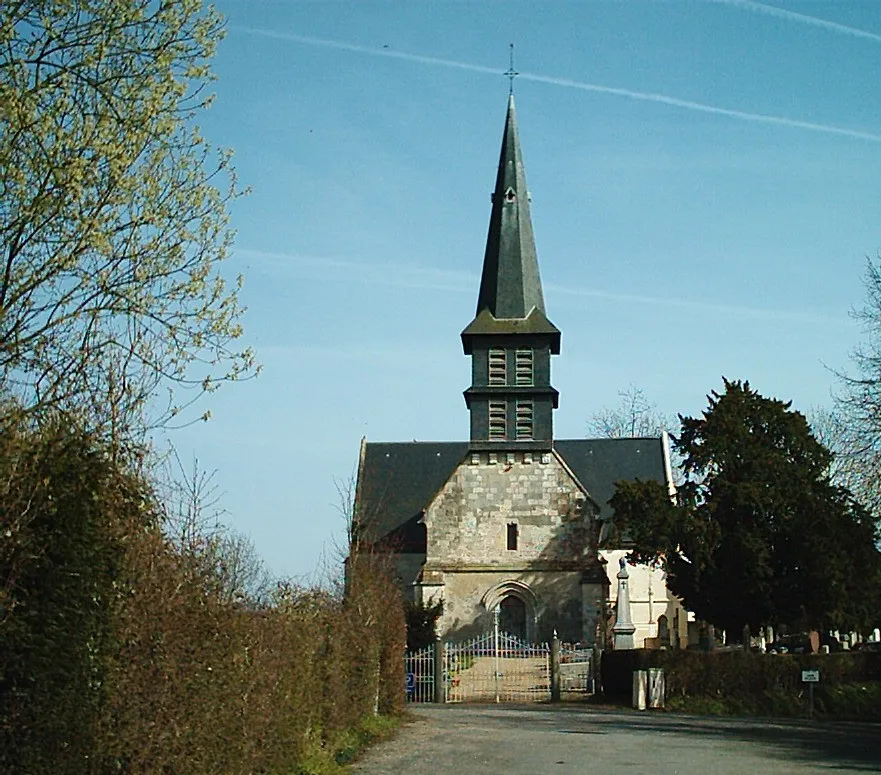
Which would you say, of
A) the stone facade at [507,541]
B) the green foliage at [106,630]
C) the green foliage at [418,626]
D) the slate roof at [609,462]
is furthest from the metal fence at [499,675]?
the green foliage at [106,630]

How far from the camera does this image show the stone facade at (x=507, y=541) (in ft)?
144

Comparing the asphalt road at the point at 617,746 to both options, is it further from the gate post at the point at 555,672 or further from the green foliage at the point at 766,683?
the gate post at the point at 555,672

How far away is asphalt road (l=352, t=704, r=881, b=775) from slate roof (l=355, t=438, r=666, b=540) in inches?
1132

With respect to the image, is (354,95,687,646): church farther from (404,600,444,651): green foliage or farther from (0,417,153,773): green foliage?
(0,417,153,773): green foliage

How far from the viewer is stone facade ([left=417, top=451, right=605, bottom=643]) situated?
43906mm

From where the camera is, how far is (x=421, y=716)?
25328 mm

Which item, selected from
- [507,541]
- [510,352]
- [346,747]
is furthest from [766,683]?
[510,352]

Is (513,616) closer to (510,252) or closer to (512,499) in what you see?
(512,499)

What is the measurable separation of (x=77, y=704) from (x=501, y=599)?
3794 centimetres

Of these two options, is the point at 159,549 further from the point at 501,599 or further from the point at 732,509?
the point at 501,599

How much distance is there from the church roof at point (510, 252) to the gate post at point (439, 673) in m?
15.2

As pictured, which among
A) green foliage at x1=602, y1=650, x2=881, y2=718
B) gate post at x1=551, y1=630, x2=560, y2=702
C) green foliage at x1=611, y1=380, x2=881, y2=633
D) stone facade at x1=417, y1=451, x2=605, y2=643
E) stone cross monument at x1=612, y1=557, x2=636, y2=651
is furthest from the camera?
stone facade at x1=417, y1=451, x2=605, y2=643

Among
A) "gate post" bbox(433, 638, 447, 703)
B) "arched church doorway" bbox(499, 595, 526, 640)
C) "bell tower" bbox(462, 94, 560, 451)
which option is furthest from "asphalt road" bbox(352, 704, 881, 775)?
"bell tower" bbox(462, 94, 560, 451)

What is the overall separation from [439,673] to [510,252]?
695 inches
